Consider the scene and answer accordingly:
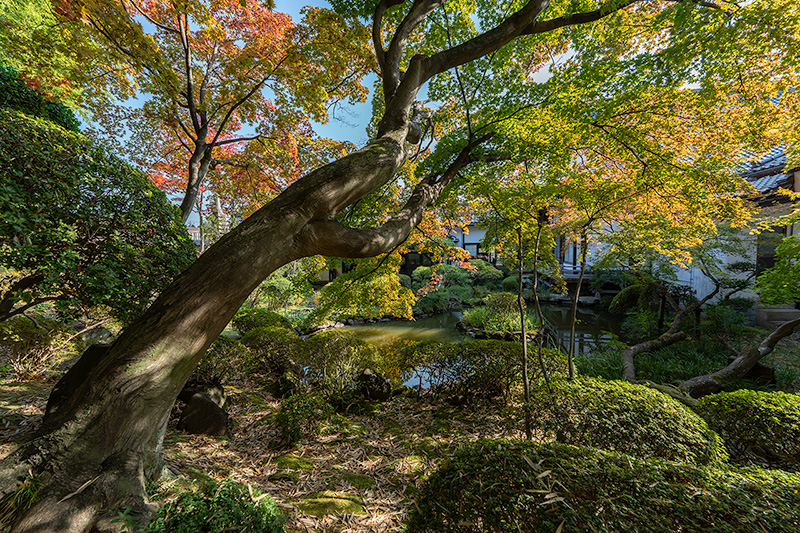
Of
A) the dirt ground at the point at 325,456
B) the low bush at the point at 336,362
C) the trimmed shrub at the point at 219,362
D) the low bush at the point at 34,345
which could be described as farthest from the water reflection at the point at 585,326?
the low bush at the point at 34,345

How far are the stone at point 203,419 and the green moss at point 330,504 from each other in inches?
56.5

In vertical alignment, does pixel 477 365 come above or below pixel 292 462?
above

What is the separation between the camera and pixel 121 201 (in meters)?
2.55

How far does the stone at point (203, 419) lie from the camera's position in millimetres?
3008

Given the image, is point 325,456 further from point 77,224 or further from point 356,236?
point 77,224

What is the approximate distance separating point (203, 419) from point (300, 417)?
105cm

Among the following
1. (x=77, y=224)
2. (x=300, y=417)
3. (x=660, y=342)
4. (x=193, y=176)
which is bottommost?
(x=660, y=342)

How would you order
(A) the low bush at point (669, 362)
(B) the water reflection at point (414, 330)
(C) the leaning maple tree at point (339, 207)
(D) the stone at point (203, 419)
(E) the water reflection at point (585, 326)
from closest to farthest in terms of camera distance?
1. (C) the leaning maple tree at point (339, 207)
2. (D) the stone at point (203, 419)
3. (A) the low bush at point (669, 362)
4. (E) the water reflection at point (585, 326)
5. (B) the water reflection at point (414, 330)

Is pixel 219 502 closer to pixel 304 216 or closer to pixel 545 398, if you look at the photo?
pixel 304 216

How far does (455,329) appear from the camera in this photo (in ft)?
35.7

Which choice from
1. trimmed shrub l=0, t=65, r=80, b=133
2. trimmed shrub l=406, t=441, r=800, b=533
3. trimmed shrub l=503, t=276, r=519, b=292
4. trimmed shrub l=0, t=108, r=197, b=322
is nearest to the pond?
trimmed shrub l=503, t=276, r=519, b=292

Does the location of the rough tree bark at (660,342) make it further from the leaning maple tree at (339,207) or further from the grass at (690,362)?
the leaning maple tree at (339,207)

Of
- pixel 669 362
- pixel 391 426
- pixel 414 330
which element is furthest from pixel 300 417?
pixel 669 362

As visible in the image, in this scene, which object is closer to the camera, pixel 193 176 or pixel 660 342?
pixel 193 176
